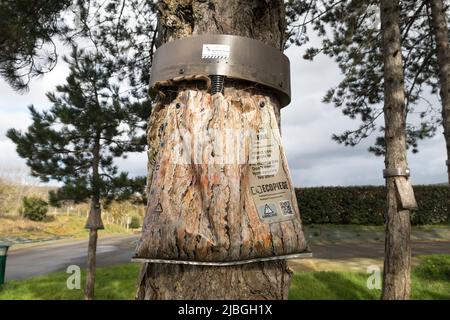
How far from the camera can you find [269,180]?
1.11m

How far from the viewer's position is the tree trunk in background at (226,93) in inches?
41.8

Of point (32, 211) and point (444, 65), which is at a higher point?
point (444, 65)

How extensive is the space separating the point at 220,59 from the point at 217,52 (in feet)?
0.08

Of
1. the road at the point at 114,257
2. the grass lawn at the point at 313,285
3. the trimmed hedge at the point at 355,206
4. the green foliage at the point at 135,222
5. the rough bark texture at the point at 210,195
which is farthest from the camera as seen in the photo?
the green foliage at the point at 135,222

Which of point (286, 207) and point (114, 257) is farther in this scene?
point (114, 257)

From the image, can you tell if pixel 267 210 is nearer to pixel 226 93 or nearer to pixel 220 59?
pixel 226 93

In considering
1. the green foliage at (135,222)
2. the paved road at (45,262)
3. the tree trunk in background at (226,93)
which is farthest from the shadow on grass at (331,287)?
the green foliage at (135,222)

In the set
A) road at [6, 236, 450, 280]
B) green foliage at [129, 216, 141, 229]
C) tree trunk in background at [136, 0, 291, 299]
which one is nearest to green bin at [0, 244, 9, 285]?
road at [6, 236, 450, 280]

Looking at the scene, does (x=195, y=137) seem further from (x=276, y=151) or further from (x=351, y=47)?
(x=351, y=47)

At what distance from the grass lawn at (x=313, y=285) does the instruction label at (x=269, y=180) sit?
5.48 metres

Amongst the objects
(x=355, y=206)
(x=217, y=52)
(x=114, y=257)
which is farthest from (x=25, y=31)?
(x=355, y=206)

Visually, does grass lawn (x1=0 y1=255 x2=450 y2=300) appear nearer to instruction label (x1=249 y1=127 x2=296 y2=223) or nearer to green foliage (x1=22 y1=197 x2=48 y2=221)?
instruction label (x1=249 y1=127 x2=296 y2=223)

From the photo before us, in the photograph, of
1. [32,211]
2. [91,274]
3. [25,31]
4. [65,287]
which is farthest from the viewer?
[32,211]

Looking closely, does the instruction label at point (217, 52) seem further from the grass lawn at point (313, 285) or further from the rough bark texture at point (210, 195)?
the grass lawn at point (313, 285)
